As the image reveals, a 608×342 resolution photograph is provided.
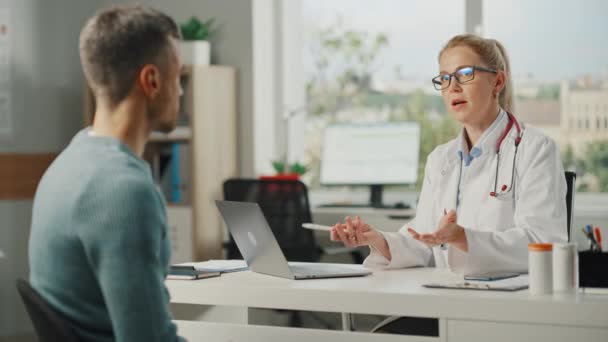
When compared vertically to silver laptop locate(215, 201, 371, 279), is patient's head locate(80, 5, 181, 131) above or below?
above

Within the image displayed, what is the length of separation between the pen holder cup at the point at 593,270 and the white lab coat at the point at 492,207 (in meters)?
0.30

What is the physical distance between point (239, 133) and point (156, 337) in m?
3.69

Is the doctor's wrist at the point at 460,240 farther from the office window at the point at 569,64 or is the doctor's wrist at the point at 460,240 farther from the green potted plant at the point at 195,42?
the green potted plant at the point at 195,42

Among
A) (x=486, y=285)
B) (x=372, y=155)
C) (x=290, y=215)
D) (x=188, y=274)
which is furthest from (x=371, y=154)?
(x=486, y=285)

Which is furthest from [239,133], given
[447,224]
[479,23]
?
[447,224]

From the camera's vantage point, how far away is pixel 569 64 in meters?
4.68

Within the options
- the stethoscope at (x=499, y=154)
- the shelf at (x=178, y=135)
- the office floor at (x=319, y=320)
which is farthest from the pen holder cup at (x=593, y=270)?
the shelf at (x=178, y=135)

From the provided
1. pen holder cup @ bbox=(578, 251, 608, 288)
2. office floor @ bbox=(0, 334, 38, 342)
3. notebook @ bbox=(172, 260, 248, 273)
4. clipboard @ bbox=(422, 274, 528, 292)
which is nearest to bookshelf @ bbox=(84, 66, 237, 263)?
office floor @ bbox=(0, 334, 38, 342)

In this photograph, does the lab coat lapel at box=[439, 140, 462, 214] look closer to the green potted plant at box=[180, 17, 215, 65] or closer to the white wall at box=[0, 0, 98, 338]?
the green potted plant at box=[180, 17, 215, 65]

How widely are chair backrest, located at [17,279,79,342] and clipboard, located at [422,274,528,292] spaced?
3.25 ft

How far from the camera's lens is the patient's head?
58.9 inches

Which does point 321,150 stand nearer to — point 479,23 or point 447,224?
point 479,23

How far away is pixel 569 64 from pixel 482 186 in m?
2.26

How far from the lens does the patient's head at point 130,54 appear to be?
1.50 metres
